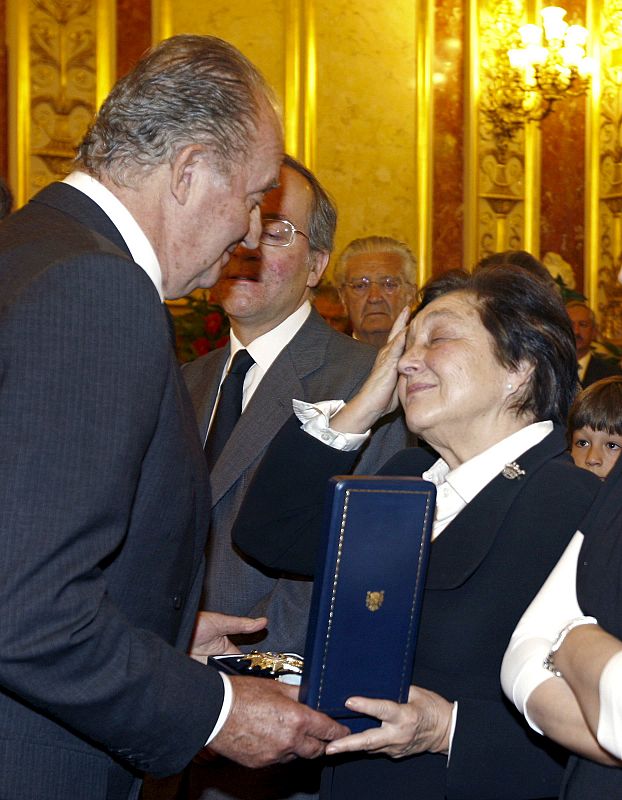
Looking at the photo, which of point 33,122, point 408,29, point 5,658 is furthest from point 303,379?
point 408,29

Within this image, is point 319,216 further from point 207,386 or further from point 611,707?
point 611,707

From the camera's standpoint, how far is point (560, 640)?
1638mm

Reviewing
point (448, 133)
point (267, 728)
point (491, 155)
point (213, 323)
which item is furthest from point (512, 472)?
point (491, 155)

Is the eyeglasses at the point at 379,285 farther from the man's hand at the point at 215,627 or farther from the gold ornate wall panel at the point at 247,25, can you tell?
the gold ornate wall panel at the point at 247,25

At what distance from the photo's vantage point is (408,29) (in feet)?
28.1

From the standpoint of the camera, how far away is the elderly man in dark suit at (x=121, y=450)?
58.7 inches

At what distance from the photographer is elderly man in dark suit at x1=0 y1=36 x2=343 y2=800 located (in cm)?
149

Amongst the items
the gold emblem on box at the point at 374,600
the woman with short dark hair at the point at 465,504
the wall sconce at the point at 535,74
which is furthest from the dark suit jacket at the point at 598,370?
the gold emblem on box at the point at 374,600

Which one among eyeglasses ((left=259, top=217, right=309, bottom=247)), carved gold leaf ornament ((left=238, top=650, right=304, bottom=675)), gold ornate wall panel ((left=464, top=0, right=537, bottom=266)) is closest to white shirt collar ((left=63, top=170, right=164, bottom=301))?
carved gold leaf ornament ((left=238, top=650, right=304, bottom=675))

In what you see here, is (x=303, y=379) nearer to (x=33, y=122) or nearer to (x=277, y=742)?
(x=277, y=742)

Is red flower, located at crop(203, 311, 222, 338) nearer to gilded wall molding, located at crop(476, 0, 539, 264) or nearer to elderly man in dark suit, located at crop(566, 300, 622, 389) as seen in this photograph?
elderly man in dark suit, located at crop(566, 300, 622, 389)

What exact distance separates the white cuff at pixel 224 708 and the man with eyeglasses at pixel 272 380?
752 mm

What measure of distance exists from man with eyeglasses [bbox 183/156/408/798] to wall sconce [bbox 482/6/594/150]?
6114 mm

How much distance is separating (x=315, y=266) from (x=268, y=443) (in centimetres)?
66
